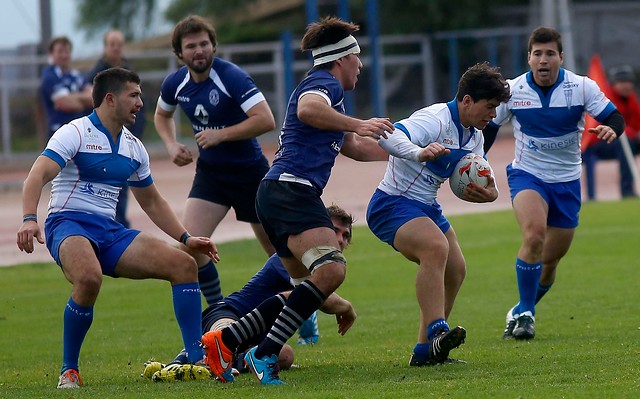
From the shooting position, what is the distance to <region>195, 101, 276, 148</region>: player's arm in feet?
29.6

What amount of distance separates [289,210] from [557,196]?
9.94 feet

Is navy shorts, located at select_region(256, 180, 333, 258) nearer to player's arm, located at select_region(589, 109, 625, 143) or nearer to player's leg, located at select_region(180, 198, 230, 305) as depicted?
player's leg, located at select_region(180, 198, 230, 305)

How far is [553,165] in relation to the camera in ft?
30.6

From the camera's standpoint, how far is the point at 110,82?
7.63m

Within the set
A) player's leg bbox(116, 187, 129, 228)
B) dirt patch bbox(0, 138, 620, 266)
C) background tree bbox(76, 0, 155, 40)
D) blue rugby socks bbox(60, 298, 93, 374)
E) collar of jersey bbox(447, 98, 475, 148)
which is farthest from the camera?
background tree bbox(76, 0, 155, 40)

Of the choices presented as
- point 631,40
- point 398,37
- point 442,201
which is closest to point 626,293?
point 442,201

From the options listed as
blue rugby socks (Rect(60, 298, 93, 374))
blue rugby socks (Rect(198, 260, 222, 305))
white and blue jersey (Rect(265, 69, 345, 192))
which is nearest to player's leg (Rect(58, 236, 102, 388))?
blue rugby socks (Rect(60, 298, 93, 374))

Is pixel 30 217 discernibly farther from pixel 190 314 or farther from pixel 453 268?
pixel 453 268

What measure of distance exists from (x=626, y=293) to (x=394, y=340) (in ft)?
9.79

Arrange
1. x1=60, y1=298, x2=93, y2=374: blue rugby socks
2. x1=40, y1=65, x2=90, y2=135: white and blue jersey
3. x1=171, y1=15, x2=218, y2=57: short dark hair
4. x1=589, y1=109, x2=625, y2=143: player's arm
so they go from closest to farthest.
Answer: x1=60, y1=298, x2=93, y2=374: blue rugby socks < x1=589, y1=109, x2=625, y2=143: player's arm < x1=171, y1=15, x2=218, y2=57: short dark hair < x1=40, y1=65, x2=90, y2=135: white and blue jersey

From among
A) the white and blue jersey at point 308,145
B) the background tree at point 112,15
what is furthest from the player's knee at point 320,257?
the background tree at point 112,15

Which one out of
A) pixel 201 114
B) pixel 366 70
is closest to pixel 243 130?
pixel 201 114

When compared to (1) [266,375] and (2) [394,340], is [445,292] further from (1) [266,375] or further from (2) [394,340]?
(1) [266,375]

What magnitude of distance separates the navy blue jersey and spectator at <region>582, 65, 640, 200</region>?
12575mm
